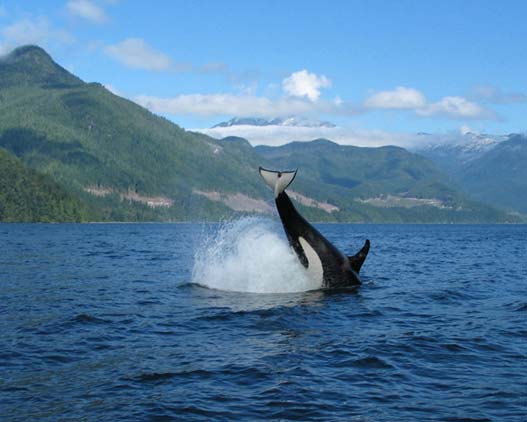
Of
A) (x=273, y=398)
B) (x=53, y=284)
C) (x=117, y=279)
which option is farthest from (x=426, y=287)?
(x=273, y=398)

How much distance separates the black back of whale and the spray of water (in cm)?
82

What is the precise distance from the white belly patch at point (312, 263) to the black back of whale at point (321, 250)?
0.36 ft

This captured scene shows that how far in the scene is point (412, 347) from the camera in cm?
1791

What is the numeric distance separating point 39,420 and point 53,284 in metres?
22.1

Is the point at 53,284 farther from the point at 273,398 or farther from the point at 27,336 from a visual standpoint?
the point at 273,398

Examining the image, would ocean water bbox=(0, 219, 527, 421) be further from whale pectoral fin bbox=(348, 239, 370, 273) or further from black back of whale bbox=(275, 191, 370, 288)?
whale pectoral fin bbox=(348, 239, 370, 273)

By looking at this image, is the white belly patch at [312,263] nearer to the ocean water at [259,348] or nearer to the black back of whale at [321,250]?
the black back of whale at [321,250]

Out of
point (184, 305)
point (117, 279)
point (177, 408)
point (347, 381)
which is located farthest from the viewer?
point (117, 279)

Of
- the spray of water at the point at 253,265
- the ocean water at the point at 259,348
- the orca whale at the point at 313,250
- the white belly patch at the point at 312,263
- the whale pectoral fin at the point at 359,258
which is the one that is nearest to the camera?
the ocean water at the point at 259,348

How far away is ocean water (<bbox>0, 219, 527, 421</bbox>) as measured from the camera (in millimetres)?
12805

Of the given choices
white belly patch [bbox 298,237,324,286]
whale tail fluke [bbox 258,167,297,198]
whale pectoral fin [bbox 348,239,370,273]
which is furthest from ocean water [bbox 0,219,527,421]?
whale tail fluke [bbox 258,167,297,198]

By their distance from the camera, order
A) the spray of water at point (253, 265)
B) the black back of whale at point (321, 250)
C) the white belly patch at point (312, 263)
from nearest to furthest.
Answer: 1. the black back of whale at point (321, 250)
2. the white belly patch at point (312, 263)
3. the spray of water at point (253, 265)

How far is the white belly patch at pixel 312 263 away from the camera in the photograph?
90.9 feet

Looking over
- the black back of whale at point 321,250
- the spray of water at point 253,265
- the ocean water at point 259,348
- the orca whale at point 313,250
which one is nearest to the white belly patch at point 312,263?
the orca whale at point 313,250
